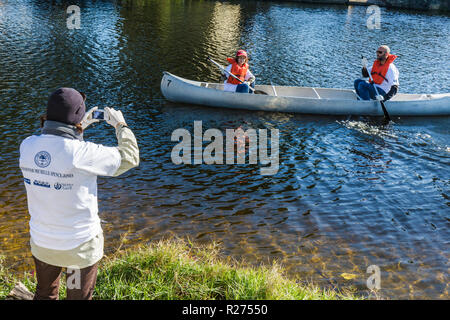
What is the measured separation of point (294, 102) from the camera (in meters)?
14.0

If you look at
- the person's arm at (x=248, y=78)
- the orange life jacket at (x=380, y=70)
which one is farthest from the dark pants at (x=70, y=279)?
the orange life jacket at (x=380, y=70)

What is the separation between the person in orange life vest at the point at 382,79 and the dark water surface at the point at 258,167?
43.2 inches

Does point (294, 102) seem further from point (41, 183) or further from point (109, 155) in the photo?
point (41, 183)

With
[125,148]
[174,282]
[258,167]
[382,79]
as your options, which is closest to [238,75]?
[258,167]

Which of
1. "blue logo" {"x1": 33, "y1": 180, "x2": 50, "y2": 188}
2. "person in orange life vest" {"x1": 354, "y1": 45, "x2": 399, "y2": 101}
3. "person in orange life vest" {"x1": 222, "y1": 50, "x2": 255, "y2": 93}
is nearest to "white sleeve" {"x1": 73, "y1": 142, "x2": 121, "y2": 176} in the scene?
"blue logo" {"x1": 33, "y1": 180, "x2": 50, "y2": 188}

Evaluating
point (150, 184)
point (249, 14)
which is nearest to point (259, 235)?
point (150, 184)

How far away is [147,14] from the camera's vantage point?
3075 cm

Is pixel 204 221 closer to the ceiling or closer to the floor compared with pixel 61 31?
closer to the floor

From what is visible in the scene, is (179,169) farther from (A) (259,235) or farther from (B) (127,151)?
(B) (127,151)

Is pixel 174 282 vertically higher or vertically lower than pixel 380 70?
lower

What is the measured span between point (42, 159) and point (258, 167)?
7.54 metres

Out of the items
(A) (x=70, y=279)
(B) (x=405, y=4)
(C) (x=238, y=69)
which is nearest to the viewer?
(A) (x=70, y=279)

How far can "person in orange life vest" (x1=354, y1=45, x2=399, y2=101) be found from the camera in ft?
45.5

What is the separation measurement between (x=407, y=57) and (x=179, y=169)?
1812cm
